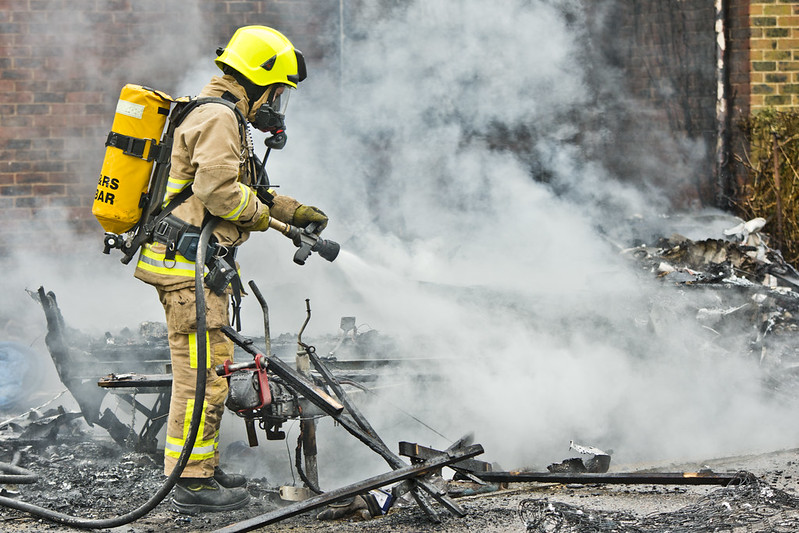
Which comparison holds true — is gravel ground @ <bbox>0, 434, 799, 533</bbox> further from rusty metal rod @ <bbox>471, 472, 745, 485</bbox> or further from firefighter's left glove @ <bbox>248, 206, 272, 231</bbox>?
firefighter's left glove @ <bbox>248, 206, 272, 231</bbox>

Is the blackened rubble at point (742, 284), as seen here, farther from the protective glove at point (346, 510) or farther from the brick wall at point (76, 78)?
the brick wall at point (76, 78)

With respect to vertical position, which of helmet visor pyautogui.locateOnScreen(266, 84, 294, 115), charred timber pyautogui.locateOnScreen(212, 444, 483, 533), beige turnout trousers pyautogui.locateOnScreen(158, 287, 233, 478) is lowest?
charred timber pyautogui.locateOnScreen(212, 444, 483, 533)

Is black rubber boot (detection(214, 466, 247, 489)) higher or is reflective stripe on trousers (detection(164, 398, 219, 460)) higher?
reflective stripe on trousers (detection(164, 398, 219, 460))

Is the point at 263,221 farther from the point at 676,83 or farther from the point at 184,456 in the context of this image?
the point at 676,83

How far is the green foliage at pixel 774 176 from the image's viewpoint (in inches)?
266

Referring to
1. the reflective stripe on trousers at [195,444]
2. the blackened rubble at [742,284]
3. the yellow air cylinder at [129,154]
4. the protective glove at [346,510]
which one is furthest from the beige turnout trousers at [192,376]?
the blackened rubble at [742,284]

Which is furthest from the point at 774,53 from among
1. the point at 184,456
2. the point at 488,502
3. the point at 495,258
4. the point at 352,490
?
the point at 184,456

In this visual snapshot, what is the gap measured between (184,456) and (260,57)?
5.62 ft

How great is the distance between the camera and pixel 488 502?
11.3ft

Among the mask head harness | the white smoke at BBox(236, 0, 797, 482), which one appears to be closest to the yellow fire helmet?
the mask head harness

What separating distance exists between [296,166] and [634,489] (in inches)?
178

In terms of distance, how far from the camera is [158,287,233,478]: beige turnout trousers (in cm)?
336

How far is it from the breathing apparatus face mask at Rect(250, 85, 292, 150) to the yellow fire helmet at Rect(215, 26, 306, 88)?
0.07 m

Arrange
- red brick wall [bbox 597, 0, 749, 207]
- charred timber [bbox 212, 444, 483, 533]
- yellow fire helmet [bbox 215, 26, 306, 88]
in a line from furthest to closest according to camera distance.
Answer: red brick wall [bbox 597, 0, 749, 207] < yellow fire helmet [bbox 215, 26, 306, 88] < charred timber [bbox 212, 444, 483, 533]
